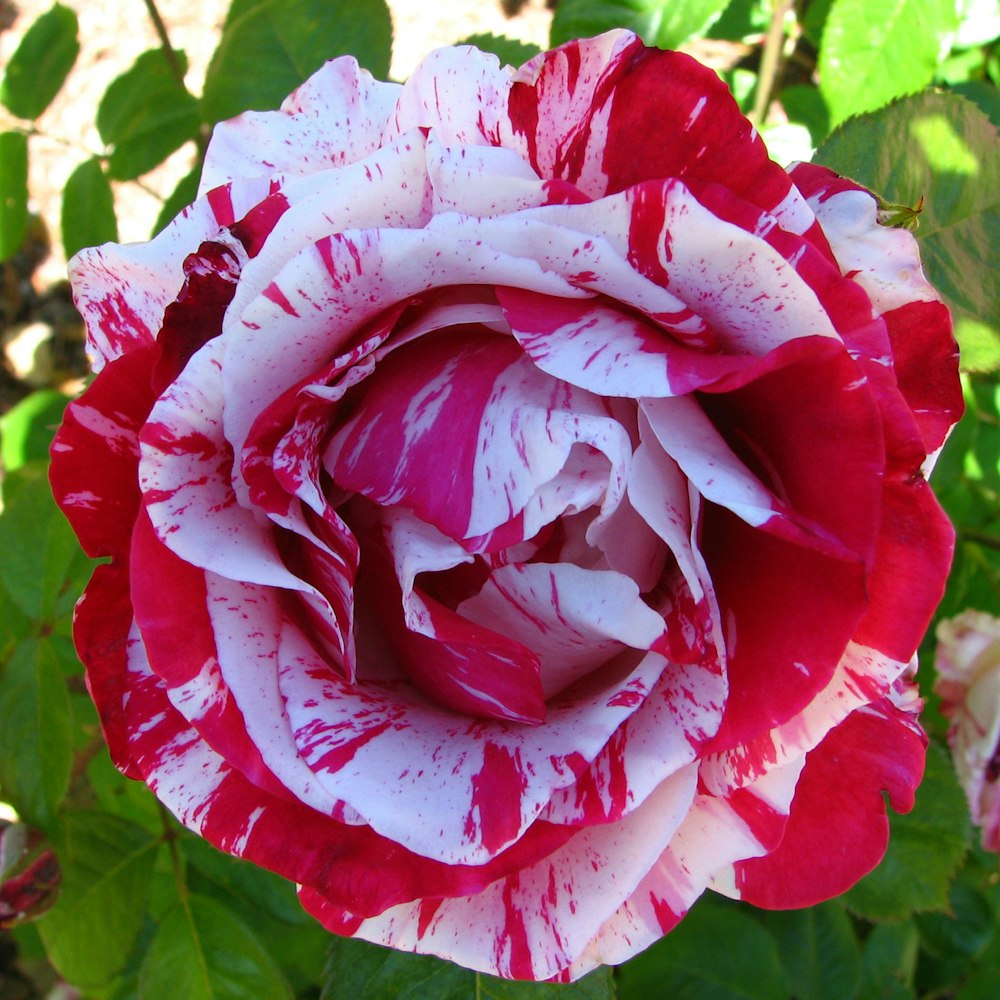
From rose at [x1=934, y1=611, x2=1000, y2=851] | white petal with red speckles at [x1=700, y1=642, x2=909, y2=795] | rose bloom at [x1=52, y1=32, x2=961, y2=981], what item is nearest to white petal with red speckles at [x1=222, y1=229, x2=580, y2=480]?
rose bloom at [x1=52, y1=32, x2=961, y2=981]

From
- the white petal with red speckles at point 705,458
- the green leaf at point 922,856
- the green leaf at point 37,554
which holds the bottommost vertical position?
the green leaf at point 922,856

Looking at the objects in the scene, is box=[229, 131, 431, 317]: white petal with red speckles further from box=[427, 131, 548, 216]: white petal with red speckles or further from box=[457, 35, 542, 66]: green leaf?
box=[457, 35, 542, 66]: green leaf

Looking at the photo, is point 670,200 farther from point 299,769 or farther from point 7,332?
point 7,332

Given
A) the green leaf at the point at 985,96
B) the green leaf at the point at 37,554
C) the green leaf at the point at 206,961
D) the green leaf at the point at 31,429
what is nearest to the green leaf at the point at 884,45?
the green leaf at the point at 985,96

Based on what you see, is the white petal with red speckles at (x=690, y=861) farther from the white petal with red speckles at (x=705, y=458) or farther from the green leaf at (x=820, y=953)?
the green leaf at (x=820, y=953)

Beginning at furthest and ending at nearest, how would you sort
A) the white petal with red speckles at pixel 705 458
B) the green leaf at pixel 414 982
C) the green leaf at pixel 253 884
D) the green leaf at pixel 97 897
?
the green leaf at pixel 253 884, the green leaf at pixel 97 897, the green leaf at pixel 414 982, the white petal with red speckles at pixel 705 458
